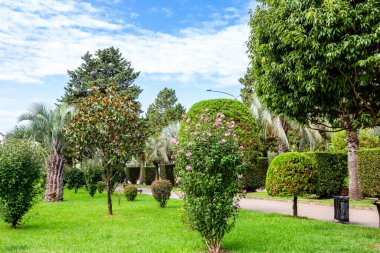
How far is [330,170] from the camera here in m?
21.1

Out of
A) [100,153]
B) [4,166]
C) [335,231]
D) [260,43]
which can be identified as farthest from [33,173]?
[335,231]

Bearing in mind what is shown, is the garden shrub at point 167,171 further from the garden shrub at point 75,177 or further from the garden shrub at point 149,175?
the garden shrub at point 75,177

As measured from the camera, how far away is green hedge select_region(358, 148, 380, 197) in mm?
19641

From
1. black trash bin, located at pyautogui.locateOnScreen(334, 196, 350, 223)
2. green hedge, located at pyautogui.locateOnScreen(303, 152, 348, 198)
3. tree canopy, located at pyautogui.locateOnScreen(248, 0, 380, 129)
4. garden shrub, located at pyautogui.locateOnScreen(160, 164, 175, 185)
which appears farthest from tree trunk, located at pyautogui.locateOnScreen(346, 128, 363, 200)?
garden shrub, located at pyautogui.locateOnScreen(160, 164, 175, 185)

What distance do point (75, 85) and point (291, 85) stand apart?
42786 mm

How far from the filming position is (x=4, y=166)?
37.1 feet

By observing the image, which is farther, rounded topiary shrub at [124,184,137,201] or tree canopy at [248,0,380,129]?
rounded topiary shrub at [124,184,137,201]

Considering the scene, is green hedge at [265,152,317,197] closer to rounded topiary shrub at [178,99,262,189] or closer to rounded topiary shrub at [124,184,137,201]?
rounded topiary shrub at [178,99,262,189]

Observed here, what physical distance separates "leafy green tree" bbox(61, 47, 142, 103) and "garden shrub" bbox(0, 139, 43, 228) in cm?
3443

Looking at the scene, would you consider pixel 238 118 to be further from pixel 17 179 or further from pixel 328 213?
pixel 17 179

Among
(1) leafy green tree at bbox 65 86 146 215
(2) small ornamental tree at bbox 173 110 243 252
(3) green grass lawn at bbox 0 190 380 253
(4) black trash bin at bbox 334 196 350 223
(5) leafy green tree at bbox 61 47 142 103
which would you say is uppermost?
(5) leafy green tree at bbox 61 47 142 103

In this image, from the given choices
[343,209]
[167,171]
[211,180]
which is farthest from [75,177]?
[211,180]

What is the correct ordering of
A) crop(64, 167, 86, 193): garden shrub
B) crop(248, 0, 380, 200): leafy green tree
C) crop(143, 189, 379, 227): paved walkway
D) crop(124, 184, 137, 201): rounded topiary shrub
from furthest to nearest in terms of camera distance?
crop(64, 167, 86, 193): garden shrub < crop(124, 184, 137, 201): rounded topiary shrub < crop(143, 189, 379, 227): paved walkway < crop(248, 0, 380, 200): leafy green tree

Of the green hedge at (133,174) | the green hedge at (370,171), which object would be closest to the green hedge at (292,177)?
the green hedge at (370,171)
